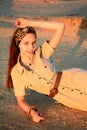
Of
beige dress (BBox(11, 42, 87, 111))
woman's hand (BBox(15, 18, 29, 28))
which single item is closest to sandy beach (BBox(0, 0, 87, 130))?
beige dress (BBox(11, 42, 87, 111))

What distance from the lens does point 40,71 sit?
12.5ft

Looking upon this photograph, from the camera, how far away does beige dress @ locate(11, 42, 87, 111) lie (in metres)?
3.81

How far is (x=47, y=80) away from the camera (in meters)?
3.83

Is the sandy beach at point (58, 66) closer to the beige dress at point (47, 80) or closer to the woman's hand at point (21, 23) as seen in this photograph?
the beige dress at point (47, 80)

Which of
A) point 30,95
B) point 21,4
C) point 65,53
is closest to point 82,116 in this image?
point 30,95

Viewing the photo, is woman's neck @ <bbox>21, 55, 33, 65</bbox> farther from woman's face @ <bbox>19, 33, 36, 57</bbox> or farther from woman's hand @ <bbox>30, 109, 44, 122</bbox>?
woman's hand @ <bbox>30, 109, 44, 122</bbox>

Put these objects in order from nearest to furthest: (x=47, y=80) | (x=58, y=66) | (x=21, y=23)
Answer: (x=21, y=23) < (x=47, y=80) < (x=58, y=66)

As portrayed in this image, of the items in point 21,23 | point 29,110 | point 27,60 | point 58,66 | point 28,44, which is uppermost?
point 21,23

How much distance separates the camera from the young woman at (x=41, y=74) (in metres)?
3.78

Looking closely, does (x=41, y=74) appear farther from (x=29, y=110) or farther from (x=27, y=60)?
(x=29, y=110)

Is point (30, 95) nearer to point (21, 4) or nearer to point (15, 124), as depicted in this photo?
point (15, 124)

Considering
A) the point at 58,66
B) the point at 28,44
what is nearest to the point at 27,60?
the point at 28,44

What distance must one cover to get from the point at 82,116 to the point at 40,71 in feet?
1.96

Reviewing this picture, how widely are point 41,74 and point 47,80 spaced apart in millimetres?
82
